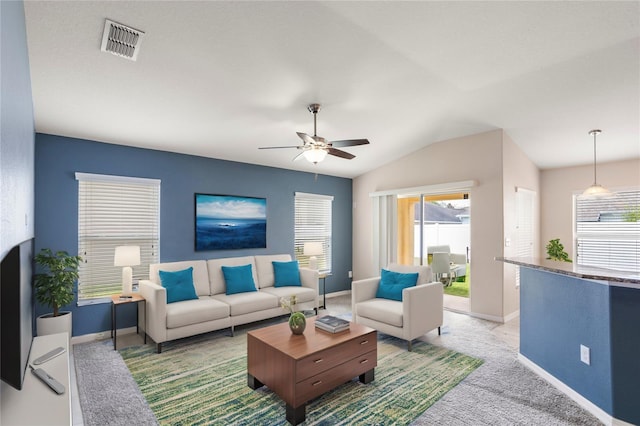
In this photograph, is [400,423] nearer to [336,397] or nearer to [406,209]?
[336,397]

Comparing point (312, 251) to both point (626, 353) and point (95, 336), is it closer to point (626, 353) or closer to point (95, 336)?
point (95, 336)

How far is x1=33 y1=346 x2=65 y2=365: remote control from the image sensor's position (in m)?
1.85

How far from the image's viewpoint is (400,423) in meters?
2.40

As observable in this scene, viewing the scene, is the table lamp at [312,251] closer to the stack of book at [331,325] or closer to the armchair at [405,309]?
the armchair at [405,309]

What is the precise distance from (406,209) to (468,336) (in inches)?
106

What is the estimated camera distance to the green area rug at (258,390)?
2.49m

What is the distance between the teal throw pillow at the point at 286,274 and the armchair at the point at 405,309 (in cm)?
122

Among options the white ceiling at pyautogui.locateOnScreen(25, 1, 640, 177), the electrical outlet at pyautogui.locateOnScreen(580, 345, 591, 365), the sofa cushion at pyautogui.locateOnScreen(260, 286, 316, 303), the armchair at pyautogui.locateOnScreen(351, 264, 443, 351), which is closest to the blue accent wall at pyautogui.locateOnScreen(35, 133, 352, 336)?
the white ceiling at pyautogui.locateOnScreen(25, 1, 640, 177)

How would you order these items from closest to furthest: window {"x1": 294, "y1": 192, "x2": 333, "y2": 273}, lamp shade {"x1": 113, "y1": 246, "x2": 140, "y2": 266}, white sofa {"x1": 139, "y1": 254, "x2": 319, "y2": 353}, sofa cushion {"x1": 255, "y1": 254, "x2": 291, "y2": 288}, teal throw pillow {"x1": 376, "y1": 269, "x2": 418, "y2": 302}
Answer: white sofa {"x1": 139, "y1": 254, "x2": 319, "y2": 353}
lamp shade {"x1": 113, "y1": 246, "x2": 140, "y2": 266}
teal throw pillow {"x1": 376, "y1": 269, "x2": 418, "y2": 302}
sofa cushion {"x1": 255, "y1": 254, "x2": 291, "y2": 288}
window {"x1": 294, "y1": 192, "x2": 333, "y2": 273}

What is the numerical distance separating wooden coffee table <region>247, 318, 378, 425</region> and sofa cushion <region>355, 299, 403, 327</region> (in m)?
0.81

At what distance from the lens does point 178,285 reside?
165 inches

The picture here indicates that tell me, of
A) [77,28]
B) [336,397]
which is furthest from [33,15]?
[336,397]

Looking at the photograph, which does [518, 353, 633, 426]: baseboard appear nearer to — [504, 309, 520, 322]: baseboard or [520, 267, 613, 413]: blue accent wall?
[520, 267, 613, 413]: blue accent wall

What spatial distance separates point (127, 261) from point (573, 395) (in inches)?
185
